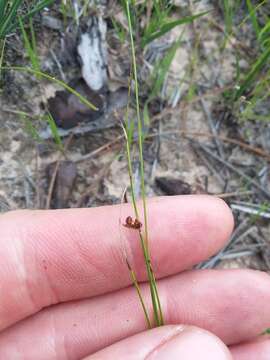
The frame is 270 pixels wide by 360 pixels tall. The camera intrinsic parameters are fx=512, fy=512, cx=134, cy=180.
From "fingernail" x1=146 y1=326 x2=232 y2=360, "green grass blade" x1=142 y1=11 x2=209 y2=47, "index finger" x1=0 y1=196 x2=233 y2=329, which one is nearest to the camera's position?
"fingernail" x1=146 y1=326 x2=232 y2=360

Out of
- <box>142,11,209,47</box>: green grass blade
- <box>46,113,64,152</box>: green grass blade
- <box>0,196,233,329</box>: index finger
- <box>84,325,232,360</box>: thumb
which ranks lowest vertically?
A: <box>84,325,232,360</box>: thumb

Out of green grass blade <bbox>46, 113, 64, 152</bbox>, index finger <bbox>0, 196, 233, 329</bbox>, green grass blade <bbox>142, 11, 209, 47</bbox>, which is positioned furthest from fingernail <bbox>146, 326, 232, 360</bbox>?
green grass blade <bbox>142, 11, 209, 47</bbox>

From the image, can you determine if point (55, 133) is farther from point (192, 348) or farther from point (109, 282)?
point (192, 348)

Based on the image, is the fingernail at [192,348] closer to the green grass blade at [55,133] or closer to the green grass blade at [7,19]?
the green grass blade at [55,133]

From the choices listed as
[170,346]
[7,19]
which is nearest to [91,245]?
[170,346]

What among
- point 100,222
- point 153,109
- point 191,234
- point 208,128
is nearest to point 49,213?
point 100,222

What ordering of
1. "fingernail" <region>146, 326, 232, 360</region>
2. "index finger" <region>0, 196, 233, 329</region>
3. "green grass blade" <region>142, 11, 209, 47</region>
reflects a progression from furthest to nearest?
"green grass blade" <region>142, 11, 209, 47</region>, "index finger" <region>0, 196, 233, 329</region>, "fingernail" <region>146, 326, 232, 360</region>

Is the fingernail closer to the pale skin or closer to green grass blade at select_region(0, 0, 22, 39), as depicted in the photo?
the pale skin

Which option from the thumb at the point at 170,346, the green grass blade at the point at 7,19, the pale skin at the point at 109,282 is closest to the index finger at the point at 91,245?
the pale skin at the point at 109,282
